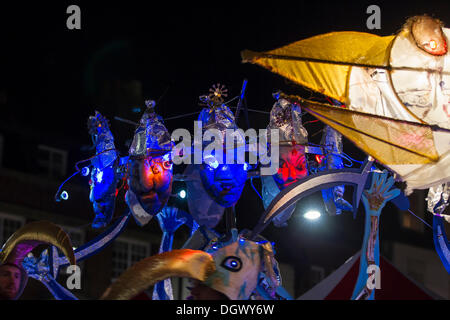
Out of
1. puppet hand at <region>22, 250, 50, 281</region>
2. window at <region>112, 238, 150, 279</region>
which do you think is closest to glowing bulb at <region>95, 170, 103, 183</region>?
puppet hand at <region>22, 250, 50, 281</region>

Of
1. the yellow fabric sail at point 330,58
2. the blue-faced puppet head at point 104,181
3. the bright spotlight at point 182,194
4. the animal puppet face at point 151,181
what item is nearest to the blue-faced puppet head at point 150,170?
the animal puppet face at point 151,181

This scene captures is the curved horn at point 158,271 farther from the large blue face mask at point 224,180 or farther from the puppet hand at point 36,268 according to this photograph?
the puppet hand at point 36,268

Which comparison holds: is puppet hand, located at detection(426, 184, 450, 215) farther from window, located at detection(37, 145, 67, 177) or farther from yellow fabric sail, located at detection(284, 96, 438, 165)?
window, located at detection(37, 145, 67, 177)

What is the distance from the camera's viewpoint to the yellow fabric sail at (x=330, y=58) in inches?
418

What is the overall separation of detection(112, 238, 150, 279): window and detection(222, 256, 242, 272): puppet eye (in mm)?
18033

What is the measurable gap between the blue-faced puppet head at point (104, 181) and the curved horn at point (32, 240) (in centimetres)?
113

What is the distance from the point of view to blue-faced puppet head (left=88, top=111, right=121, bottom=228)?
11594 mm

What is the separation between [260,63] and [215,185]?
166 centimetres

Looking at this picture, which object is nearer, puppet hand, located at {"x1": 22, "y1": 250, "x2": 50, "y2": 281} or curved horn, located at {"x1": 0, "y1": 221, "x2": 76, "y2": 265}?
curved horn, located at {"x1": 0, "y1": 221, "x2": 76, "y2": 265}

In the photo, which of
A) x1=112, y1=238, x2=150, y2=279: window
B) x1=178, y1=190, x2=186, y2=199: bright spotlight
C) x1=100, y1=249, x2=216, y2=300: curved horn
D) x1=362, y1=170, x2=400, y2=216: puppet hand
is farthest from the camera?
x1=112, y1=238, x2=150, y2=279: window

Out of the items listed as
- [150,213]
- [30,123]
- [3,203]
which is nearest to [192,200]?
[150,213]

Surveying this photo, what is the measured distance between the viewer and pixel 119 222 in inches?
462

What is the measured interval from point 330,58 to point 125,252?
1778 centimetres

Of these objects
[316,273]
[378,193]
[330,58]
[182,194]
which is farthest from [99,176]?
[316,273]
